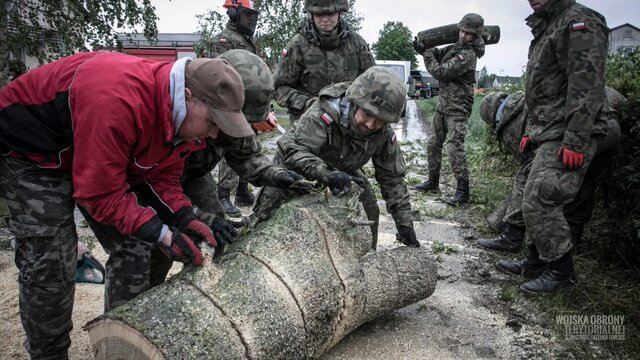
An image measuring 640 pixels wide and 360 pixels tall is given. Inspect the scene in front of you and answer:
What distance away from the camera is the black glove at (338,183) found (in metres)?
2.84

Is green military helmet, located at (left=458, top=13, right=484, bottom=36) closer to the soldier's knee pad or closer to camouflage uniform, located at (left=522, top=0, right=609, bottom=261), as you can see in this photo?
camouflage uniform, located at (left=522, top=0, right=609, bottom=261)

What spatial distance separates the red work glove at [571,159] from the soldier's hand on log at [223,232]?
2.28 meters

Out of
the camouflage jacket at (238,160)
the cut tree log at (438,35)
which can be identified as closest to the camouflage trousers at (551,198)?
the camouflage jacket at (238,160)

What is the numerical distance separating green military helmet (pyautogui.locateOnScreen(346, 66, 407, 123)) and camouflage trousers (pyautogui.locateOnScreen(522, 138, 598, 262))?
119cm

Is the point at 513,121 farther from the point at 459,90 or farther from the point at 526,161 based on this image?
the point at 459,90

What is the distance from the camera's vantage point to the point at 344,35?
479 cm

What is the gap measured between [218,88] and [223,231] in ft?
2.42

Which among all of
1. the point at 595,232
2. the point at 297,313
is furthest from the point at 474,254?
the point at 297,313

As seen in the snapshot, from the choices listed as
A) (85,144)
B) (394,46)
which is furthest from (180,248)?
(394,46)

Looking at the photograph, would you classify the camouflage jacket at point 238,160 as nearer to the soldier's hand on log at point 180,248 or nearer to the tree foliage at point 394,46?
the soldier's hand on log at point 180,248

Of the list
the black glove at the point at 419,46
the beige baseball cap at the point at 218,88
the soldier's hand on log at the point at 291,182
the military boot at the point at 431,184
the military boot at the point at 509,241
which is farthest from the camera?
the black glove at the point at 419,46

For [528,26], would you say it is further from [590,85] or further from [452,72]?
[452,72]

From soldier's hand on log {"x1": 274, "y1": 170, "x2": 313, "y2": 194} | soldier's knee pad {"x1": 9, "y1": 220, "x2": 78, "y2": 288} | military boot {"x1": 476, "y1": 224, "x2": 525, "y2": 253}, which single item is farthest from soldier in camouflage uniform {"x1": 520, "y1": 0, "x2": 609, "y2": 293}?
soldier's knee pad {"x1": 9, "y1": 220, "x2": 78, "y2": 288}

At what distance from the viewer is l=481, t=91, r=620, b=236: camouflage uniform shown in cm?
349
